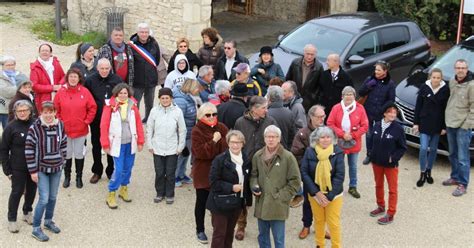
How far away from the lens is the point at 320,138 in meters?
6.75

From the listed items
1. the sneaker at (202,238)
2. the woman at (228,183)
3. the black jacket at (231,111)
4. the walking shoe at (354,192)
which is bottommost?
the sneaker at (202,238)

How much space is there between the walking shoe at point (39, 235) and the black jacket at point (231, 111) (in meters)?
2.39

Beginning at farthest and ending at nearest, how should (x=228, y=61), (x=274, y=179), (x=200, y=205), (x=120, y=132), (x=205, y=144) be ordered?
1. (x=228, y=61)
2. (x=120, y=132)
3. (x=200, y=205)
4. (x=205, y=144)
5. (x=274, y=179)

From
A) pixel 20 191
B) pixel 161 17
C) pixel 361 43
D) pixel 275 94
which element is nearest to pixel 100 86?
pixel 20 191

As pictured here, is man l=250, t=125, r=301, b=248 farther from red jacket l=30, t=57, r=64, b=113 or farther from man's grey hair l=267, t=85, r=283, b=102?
red jacket l=30, t=57, r=64, b=113

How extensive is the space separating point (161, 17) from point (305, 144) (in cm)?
890

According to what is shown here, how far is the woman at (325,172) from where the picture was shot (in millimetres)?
6789

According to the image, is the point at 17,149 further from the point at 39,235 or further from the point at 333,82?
the point at 333,82

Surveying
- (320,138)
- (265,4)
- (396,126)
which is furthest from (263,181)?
(265,4)

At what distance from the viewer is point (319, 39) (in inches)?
485

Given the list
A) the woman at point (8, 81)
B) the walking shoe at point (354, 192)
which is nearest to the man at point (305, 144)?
the walking shoe at point (354, 192)

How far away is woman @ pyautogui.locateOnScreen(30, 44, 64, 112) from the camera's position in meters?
9.05

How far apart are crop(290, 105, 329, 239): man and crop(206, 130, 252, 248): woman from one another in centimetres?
81

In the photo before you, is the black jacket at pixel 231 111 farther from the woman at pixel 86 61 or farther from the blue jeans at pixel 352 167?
the woman at pixel 86 61
